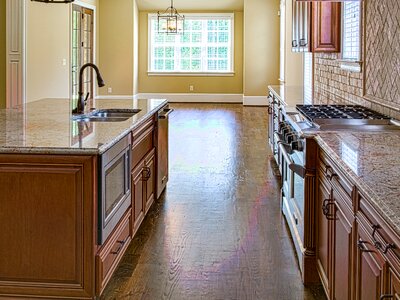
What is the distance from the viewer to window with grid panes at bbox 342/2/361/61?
4.30 meters

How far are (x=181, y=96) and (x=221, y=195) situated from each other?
10513mm

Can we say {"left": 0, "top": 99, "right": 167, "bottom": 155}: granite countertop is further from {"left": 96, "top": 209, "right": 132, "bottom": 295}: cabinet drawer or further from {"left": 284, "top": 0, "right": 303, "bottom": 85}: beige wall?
{"left": 284, "top": 0, "right": 303, "bottom": 85}: beige wall

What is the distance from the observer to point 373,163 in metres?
2.12

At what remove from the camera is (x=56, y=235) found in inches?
101

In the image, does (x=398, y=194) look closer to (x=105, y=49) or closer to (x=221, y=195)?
(x=221, y=195)

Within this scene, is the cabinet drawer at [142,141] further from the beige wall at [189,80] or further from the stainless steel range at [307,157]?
the beige wall at [189,80]

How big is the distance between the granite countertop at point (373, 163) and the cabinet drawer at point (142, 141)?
1.25m

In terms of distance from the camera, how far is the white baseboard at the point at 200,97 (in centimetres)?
1535

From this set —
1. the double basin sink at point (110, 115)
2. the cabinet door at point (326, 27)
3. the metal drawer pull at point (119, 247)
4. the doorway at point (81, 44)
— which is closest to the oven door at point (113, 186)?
the metal drawer pull at point (119, 247)

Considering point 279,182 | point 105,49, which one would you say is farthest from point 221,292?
point 105,49

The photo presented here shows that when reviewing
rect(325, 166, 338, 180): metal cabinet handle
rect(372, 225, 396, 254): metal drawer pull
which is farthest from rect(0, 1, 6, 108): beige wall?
rect(372, 225, 396, 254): metal drawer pull

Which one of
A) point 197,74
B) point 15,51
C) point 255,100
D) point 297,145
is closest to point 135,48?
point 197,74

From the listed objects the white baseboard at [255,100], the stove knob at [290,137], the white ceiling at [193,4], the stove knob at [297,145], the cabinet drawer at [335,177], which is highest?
the white ceiling at [193,4]

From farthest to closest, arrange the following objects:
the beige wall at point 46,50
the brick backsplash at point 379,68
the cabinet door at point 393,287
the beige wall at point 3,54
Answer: the beige wall at point 46,50 → the beige wall at point 3,54 → the brick backsplash at point 379,68 → the cabinet door at point 393,287
